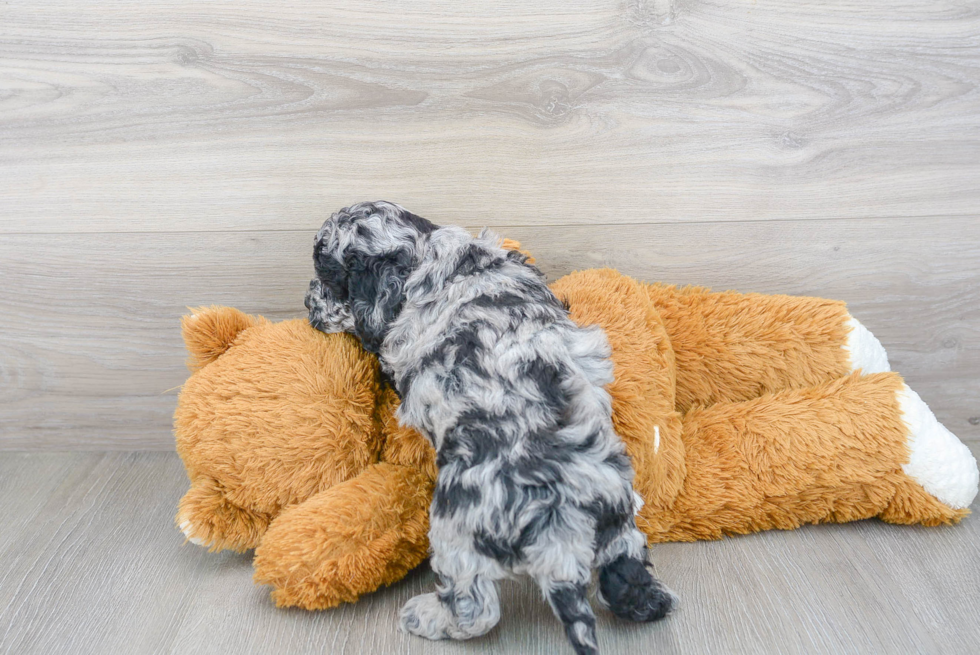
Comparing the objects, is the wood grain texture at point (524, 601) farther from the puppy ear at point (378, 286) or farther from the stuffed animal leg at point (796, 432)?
the puppy ear at point (378, 286)

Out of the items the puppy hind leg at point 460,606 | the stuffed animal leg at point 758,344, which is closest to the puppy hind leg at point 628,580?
the puppy hind leg at point 460,606

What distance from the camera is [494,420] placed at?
53.9 inches

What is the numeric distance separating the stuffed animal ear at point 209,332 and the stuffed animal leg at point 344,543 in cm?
45

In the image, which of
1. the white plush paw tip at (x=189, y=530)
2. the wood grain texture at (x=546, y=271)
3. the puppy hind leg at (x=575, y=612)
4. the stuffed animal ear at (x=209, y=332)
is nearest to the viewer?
the puppy hind leg at (x=575, y=612)

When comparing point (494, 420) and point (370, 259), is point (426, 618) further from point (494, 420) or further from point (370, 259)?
point (370, 259)

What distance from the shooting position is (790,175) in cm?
193

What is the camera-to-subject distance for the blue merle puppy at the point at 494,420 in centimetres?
132

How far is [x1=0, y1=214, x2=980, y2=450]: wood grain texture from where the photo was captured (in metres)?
1.99

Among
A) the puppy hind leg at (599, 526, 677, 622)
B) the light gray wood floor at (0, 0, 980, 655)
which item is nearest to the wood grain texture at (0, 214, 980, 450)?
the light gray wood floor at (0, 0, 980, 655)

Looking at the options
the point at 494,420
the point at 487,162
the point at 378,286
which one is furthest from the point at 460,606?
the point at 487,162

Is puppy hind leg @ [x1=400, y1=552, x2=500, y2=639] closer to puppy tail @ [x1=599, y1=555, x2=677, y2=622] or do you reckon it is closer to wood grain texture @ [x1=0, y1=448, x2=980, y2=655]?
wood grain texture @ [x1=0, y1=448, x2=980, y2=655]

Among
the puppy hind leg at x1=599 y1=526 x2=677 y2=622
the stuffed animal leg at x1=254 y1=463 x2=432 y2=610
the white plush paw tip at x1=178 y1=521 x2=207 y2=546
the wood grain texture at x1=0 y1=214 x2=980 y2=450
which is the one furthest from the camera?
the wood grain texture at x1=0 y1=214 x2=980 y2=450

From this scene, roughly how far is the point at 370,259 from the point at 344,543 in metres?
0.59

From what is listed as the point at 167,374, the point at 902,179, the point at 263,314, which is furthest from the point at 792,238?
the point at 167,374
